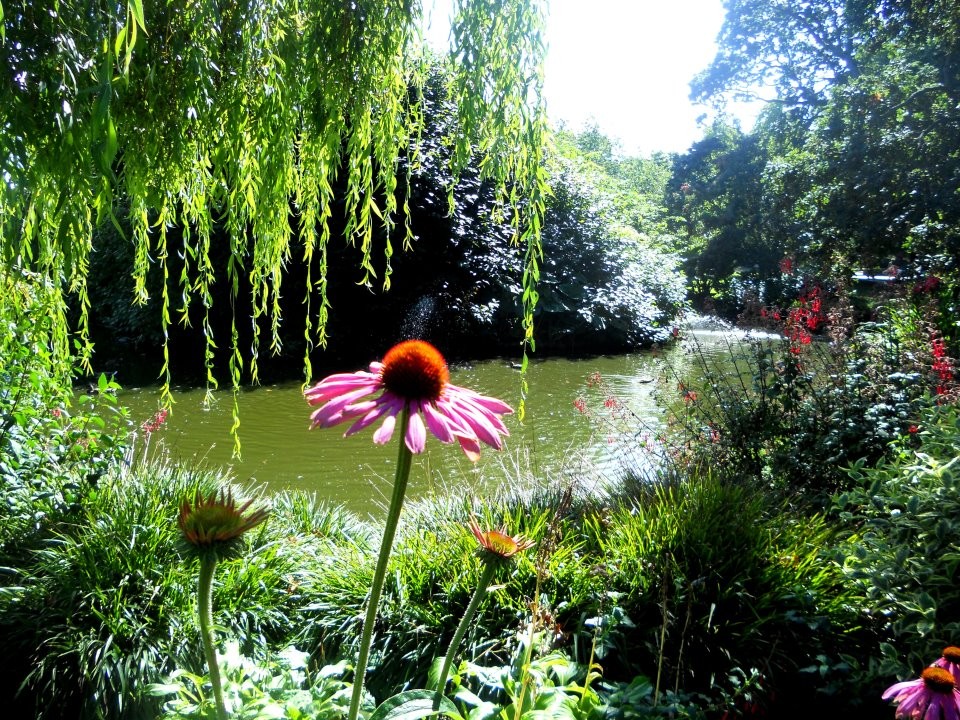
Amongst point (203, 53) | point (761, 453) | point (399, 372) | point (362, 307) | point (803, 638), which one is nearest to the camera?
point (399, 372)

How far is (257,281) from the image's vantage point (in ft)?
7.11

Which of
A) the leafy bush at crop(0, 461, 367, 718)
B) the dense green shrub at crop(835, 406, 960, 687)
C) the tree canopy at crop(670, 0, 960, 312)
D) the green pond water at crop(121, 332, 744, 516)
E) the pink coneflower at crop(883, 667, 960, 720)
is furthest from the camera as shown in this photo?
the tree canopy at crop(670, 0, 960, 312)

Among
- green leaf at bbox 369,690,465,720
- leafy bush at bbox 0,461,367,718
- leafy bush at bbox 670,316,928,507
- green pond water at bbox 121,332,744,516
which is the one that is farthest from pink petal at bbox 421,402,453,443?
leafy bush at bbox 670,316,928,507

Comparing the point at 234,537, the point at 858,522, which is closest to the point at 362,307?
the point at 858,522

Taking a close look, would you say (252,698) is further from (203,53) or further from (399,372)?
(203,53)

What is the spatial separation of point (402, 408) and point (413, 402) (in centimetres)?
2

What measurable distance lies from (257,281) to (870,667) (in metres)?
2.28

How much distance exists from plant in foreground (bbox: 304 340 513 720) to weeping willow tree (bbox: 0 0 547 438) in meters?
0.56

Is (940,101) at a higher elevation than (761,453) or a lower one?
higher

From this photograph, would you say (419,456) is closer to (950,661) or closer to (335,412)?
(950,661)

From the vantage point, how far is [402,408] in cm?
123

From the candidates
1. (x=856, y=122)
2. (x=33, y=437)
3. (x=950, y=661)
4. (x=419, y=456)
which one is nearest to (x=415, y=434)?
(x=950, y=661)

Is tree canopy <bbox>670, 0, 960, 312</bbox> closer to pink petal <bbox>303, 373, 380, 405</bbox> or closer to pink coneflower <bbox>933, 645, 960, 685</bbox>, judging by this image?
pink coneflower <bbox>933, 645, 960, 685</bbox>

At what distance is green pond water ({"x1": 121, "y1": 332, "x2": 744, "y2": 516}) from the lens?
19.4 ft
